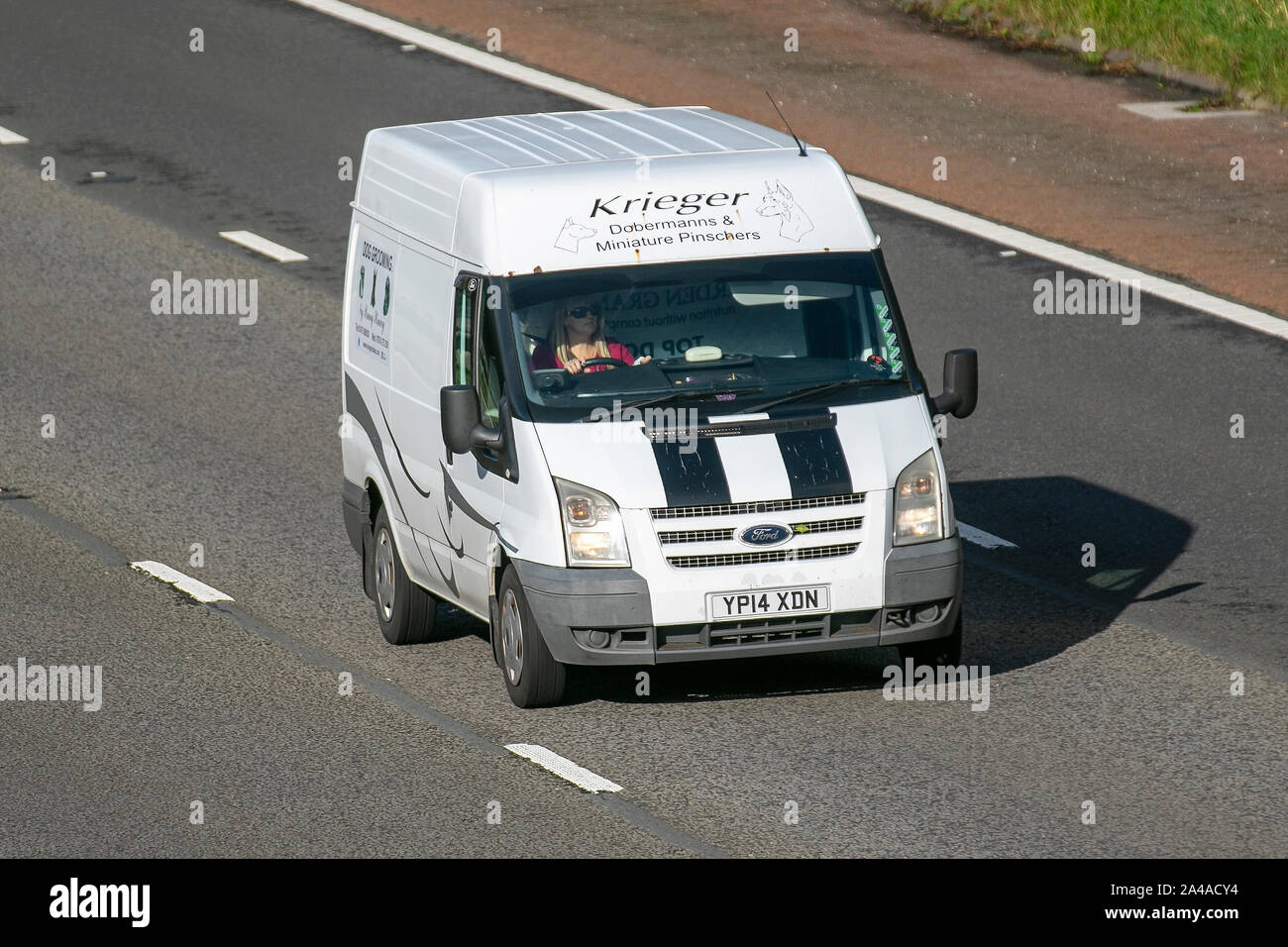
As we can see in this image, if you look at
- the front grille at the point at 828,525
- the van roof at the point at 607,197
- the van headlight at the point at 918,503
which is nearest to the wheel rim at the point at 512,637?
the front grille at the point at 828,525

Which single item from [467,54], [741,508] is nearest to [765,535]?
[741,508]

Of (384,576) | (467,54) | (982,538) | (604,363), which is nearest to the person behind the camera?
(604,363)

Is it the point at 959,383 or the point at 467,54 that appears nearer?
the point at 959,383

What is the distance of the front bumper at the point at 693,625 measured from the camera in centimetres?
1053

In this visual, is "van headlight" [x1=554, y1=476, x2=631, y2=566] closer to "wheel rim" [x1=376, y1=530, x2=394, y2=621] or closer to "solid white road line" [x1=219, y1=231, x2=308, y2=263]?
"wheel rim" [x1=376, y1=530, x2=394, y2=621]

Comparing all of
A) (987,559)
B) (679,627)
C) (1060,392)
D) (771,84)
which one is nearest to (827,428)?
(679,627)

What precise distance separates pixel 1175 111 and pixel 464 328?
46.4 feet

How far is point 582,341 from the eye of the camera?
36.3 ft

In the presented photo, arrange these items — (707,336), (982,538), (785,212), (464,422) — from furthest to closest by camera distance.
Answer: (982,538) → (785,212) → (707,336) → (464,422)

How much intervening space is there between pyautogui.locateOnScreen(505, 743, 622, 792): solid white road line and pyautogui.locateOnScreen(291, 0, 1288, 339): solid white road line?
9.43 metres

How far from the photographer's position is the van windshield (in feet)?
35.8

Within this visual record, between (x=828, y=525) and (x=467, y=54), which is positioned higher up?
(x=828, y=525)

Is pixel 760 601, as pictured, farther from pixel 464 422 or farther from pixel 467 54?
pixel 467 54

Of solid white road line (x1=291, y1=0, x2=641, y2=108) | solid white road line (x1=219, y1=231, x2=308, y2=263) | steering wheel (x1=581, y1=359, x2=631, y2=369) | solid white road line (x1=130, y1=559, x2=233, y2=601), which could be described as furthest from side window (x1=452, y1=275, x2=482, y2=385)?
solid white road line (x1=291, y1=0, x2=641, y2=108)
